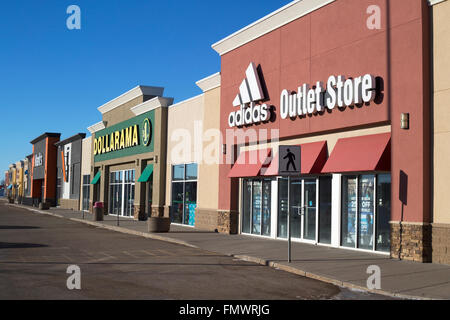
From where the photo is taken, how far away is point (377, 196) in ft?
51.0

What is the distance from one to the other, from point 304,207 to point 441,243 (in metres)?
5.93

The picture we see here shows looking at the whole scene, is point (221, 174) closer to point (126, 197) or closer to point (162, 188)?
point (162, 188)

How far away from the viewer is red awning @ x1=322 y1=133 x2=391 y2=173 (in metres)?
14.9

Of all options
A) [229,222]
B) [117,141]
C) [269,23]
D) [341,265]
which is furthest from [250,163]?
[117,141]

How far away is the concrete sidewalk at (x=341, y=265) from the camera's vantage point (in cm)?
988

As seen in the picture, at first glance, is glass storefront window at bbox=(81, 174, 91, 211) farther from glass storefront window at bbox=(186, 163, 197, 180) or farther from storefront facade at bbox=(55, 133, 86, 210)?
glass storefront window at bbox=(186, 163, 197, 180)

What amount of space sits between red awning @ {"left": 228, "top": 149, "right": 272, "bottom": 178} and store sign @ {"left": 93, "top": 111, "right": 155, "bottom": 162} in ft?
38.1

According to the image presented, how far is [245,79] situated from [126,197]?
1938 centimetres

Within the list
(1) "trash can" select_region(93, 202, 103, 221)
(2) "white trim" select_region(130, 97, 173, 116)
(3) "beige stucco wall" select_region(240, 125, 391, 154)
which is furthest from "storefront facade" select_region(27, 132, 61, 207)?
(3) "beige stucco wall" select_region(240, 125, 391, 154)

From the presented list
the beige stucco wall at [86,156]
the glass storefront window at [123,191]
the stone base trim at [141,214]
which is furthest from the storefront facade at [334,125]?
the beige stucco wall at [86,156]

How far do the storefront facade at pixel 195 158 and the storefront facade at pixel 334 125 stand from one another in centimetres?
147

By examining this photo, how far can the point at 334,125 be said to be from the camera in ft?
55.6

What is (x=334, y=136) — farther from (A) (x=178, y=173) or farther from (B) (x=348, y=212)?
(A) (x=178, y=173)

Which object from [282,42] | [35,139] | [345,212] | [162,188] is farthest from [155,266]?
[35,139]
